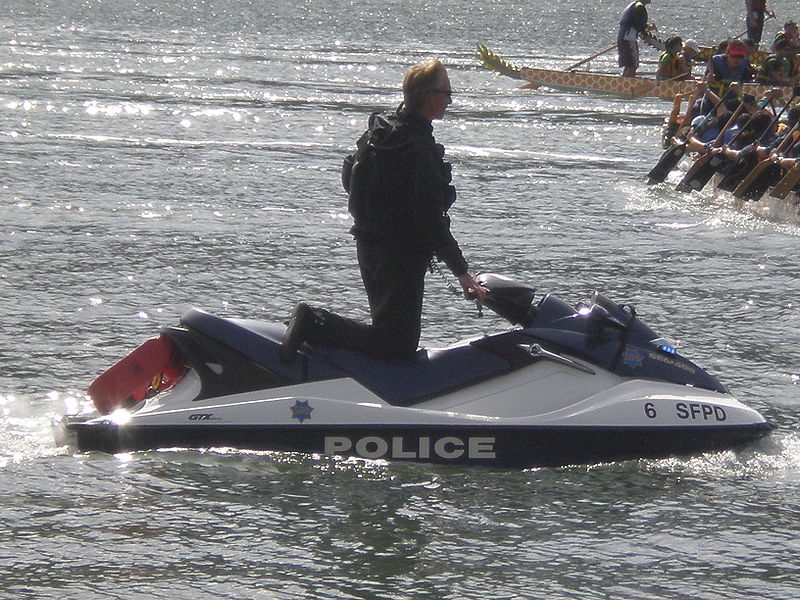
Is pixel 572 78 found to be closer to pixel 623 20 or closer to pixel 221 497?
pixel 623 20

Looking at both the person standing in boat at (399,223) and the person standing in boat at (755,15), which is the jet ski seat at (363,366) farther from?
the person standing in boat at (755,15)

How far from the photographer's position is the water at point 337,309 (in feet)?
19.9

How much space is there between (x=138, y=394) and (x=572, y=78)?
22.4 metres

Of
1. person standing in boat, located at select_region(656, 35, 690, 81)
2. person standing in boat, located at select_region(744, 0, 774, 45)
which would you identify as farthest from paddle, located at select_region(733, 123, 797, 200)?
person standing in boat, located at select_region(744, 0, 774, 45)

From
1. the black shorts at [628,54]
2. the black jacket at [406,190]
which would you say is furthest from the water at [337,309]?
the black shorts at [628,54]

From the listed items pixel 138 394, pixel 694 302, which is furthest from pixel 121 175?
pixel 138 394

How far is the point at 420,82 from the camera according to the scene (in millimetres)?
6637

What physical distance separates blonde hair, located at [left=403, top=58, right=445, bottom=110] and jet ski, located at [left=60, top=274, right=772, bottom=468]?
103 centimetres

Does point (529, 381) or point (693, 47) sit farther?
point (693, 47)

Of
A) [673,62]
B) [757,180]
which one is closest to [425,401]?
[757,180]

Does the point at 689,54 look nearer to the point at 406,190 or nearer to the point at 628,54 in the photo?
the point at 628,54

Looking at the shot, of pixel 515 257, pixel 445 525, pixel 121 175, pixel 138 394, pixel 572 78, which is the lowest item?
pixel 445 525

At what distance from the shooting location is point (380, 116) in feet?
22.4

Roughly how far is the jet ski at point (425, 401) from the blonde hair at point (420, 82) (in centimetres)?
103
